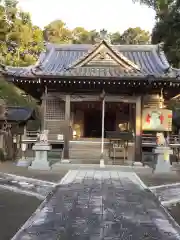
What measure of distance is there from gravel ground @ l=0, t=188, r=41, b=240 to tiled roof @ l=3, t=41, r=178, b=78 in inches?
286

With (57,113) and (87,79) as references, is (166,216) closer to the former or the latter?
(87,79)

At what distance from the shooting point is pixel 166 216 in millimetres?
6480

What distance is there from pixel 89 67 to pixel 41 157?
508cm

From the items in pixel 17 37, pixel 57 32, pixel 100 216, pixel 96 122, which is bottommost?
pixel 100 216

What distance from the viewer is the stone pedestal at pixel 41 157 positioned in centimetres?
1480

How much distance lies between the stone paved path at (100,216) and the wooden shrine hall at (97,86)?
6174 mm

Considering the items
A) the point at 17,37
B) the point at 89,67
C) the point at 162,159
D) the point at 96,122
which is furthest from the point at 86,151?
the point at 17,37

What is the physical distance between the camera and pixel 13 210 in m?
7.16

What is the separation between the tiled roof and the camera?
15188 millimetres

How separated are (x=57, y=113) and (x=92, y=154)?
273 centimetres

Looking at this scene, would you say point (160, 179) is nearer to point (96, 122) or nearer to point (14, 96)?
point (96, 122)

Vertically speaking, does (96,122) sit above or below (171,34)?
below

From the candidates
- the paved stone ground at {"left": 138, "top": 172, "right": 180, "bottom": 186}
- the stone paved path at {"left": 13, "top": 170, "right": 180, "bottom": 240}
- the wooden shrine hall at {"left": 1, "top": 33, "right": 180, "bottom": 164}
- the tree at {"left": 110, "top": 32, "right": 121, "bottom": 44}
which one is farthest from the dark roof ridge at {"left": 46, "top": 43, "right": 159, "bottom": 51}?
the tree at {"left": 110, "top": 32, "right": 121, "bottom": 44}

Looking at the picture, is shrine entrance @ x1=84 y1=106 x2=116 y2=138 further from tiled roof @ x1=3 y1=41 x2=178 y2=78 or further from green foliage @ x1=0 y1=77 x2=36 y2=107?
green foliage @ x1=0 y1=77 x2=36 y2=107
